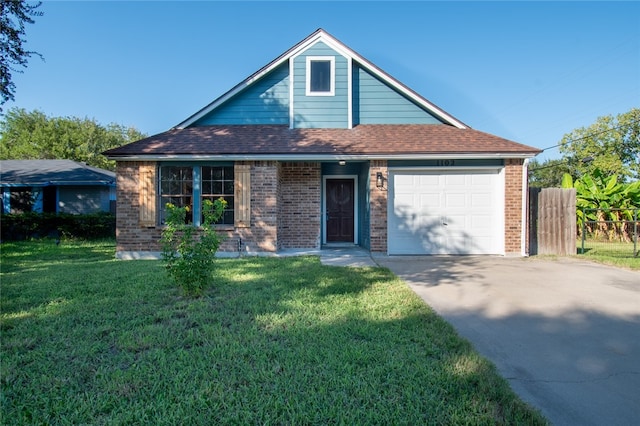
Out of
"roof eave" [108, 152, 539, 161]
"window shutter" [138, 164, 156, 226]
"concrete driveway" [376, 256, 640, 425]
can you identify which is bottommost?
"concrete driveway" [376, 256, 640, 425]

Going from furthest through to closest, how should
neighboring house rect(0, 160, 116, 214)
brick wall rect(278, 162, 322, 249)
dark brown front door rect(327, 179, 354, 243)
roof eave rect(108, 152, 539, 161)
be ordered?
neighboring house rect(0, 160, 116, 214) < dark brown front door rect(327, 179, 354, 243) < brick wall rect(278, 162, 322, 249) < roof eave rect(108, 152, 539, 161)

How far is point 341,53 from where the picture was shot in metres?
11.5

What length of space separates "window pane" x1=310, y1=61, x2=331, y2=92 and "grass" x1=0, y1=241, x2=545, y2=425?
7.75 m

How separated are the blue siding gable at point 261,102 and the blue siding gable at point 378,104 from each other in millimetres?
2409

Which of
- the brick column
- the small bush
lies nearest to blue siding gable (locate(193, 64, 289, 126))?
the brick column

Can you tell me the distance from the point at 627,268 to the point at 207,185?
10992 millimetres

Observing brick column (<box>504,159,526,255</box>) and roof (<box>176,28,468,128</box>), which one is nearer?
brick column (<box>504,159,526,255</box>)

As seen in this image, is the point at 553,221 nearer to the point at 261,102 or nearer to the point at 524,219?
the point at 524,219

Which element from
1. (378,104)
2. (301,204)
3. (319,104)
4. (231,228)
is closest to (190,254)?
(231,228)

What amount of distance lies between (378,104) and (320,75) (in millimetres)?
2158

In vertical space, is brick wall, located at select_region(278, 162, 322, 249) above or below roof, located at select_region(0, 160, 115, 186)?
below

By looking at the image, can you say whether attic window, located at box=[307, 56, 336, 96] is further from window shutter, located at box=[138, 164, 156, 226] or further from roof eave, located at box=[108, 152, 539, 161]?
window shutter, located at box=[138, 164, 156, 226]

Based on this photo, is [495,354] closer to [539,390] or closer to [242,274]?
[539,390]

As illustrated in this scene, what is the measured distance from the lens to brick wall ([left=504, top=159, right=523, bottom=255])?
32.8ft
